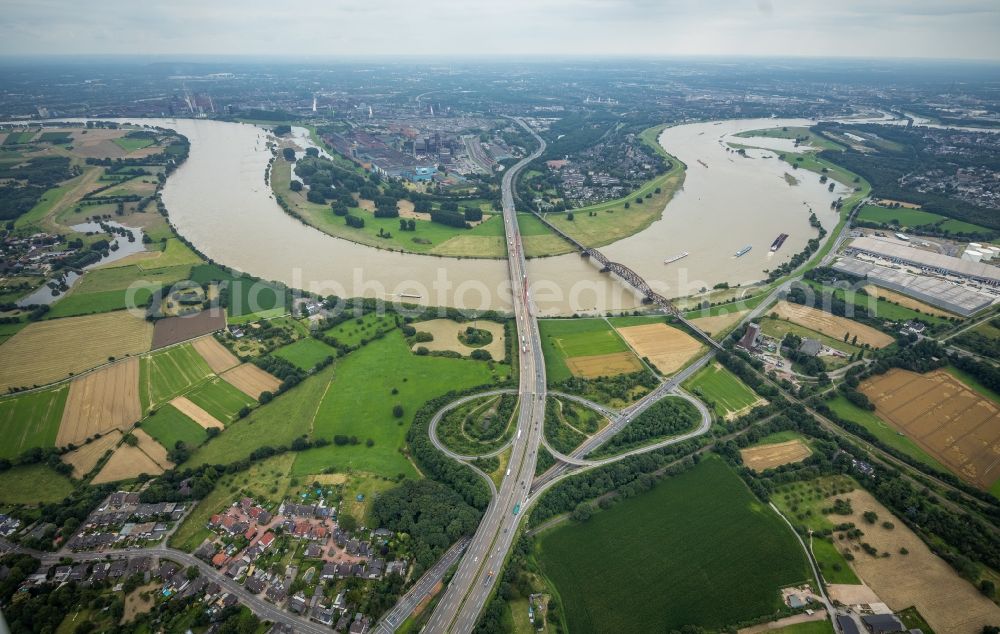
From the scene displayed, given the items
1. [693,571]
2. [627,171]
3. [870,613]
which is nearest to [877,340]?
[870,613]

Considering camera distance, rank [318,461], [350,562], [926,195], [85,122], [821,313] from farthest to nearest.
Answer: [85,122] < [926,195] < [821,313] < [318,461] < [350,562]

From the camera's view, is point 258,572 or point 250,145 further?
point 250,145

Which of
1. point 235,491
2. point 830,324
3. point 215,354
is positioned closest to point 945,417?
point 830,324

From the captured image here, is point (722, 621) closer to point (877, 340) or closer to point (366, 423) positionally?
point (366, 423)

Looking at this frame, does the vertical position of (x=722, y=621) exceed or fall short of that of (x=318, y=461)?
it falls short

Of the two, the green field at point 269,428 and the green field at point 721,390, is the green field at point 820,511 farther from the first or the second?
the green field at point 269,428

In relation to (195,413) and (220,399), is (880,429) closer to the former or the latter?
(220,399)
